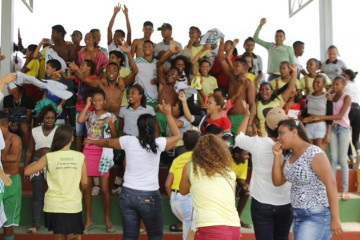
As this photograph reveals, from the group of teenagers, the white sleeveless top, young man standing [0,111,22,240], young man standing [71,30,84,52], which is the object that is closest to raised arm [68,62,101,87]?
the group of teenagers

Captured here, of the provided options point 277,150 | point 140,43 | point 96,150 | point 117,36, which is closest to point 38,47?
point 117,36

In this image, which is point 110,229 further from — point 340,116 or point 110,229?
point 340,116

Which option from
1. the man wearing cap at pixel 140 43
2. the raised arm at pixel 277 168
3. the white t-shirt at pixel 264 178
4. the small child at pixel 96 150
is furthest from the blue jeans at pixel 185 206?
the man wearing cap at pixel 140 43

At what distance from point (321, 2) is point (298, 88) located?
2.84m

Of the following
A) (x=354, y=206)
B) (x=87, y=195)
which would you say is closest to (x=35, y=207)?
(x=87, y=195)

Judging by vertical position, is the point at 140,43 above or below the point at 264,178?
above

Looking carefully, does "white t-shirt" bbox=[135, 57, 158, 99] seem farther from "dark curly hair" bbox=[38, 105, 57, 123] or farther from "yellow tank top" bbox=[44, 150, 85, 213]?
"yellow tank top" bbox=[44, 150, 85, 213]

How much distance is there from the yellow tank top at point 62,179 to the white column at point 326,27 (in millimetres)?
6910

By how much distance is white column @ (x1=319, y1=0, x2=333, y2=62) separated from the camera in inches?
377

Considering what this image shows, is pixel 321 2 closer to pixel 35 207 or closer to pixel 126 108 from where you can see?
pixel 126 108

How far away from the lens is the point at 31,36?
450 inches

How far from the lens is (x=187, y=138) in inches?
177

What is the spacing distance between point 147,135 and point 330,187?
1711mm

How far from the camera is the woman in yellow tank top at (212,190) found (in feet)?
10.3
